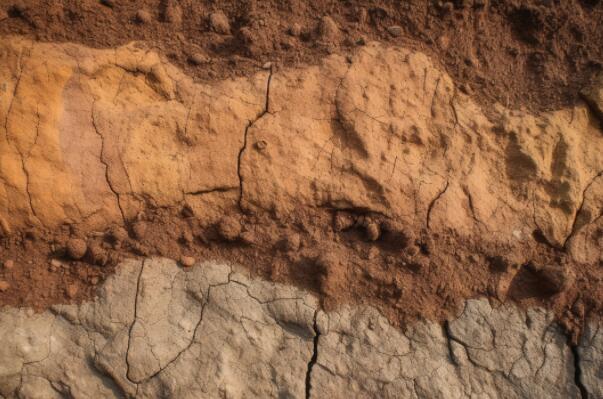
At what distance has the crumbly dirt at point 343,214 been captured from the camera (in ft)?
7.38

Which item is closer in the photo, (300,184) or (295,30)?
(300,184)

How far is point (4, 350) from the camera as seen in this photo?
2068 mm

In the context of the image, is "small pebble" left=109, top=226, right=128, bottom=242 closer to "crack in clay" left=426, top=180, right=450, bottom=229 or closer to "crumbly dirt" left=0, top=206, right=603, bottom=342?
"crumbly dirt" left=0, top=206, right=603, bottom=342

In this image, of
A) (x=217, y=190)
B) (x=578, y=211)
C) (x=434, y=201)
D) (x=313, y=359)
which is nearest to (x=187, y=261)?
(x=217, y=190)

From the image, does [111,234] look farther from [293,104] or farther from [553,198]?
[553,198]

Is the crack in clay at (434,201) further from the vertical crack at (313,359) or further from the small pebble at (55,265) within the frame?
the small pebble at (55,265)

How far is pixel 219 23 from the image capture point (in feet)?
8.35

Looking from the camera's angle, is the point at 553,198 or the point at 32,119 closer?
the point at 32,119

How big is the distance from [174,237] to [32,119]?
821mm

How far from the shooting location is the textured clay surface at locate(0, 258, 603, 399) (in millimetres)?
2098

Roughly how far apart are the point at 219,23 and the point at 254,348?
5.27 ft

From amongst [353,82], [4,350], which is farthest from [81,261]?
[353,82]

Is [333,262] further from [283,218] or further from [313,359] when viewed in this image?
[313,359]

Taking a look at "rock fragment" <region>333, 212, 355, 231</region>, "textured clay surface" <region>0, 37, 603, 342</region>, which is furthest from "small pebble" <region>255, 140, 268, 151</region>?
"rock fragment" <region>333, 212, 355, 231</region>
